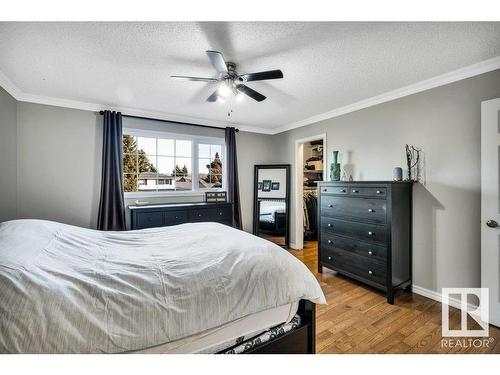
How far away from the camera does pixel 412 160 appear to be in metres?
2.60

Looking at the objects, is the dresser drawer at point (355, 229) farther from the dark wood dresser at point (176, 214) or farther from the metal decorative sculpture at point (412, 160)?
the dark wood dresser at point (176, 214)

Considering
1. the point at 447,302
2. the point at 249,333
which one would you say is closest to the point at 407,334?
the point at 447,302

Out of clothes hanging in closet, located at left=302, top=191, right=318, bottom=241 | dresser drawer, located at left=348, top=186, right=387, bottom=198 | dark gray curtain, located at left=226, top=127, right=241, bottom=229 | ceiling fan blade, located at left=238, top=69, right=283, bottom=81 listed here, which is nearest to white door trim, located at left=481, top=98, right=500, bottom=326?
dresser drawer, located at left=348, top=186, right=387, bottom=198

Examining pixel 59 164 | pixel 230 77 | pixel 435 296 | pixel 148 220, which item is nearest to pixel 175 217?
pixel 148 220

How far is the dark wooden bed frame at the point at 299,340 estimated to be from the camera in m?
1.18

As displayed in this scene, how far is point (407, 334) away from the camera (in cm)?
186

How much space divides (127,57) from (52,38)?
0.50 metres

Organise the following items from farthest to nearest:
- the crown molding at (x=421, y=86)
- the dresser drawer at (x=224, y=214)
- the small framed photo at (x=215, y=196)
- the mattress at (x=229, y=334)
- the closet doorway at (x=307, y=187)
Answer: the closet doorway at (x=307, y=187), the small framed photo at (x=215, y=196), the dresser drawer at (x=224, y=214), the crown molding at (x=421, y=86), the mattress at (x=229, y=334)

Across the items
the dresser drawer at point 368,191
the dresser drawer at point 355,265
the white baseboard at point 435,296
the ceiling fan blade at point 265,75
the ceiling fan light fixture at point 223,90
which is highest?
the ceiling fan light fixture at point 223,90

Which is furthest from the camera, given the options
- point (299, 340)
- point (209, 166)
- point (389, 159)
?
point (209, 166)

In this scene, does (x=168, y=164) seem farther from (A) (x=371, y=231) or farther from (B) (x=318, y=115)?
(A) (x=371, y=231)

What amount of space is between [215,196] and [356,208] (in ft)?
7.23

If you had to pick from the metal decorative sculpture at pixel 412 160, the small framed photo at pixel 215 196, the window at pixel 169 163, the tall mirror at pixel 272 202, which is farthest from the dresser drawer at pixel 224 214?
the metal decorative sculpture at pixel 412 160
